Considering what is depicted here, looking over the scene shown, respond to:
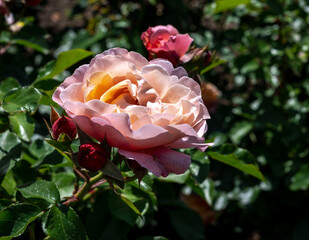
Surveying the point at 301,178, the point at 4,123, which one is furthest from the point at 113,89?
the point at 301,178

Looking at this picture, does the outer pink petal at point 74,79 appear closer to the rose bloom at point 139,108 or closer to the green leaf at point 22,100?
the rose bloom at point 139,108

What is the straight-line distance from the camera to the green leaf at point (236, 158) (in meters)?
1.27

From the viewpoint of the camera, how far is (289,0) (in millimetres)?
2363

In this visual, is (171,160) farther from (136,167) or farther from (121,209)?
(121,209)

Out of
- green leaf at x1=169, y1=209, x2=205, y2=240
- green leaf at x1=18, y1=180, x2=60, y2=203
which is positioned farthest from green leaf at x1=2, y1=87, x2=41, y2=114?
green leaf at x1=169, y1=209, x2=205, y2=240

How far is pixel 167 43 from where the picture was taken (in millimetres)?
1071

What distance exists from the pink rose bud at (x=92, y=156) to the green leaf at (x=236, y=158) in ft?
1.67

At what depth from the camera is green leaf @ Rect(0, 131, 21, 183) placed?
1.10 meters

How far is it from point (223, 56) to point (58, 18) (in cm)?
210

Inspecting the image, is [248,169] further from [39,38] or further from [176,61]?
[39,38]

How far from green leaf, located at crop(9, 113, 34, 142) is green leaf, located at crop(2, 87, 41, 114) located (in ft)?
0.22

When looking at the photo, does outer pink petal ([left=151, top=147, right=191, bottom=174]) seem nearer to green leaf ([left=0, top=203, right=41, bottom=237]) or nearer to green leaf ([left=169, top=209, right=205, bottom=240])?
green leaf ([left=0, top=203, right=41, bottom=237])

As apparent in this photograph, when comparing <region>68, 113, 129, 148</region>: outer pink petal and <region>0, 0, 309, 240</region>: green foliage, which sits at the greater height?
<region>68, 113, 129, 148</region>: outer pink petal

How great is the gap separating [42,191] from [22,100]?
0.26 m
